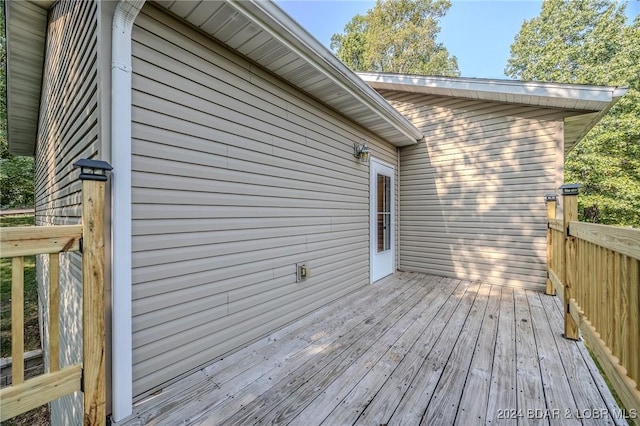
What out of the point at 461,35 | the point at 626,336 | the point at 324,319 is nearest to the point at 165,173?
the point at 324,319

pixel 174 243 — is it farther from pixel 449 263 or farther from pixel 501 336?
pixel 449 263

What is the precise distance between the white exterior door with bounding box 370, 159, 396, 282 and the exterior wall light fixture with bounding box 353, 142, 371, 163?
38 centimetres

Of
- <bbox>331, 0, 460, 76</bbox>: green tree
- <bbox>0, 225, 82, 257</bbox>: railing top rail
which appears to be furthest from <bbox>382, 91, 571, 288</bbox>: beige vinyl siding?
<bbox>331, 0, 460, 76</bbox>: green tree

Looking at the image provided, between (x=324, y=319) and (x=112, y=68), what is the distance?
2.85 metres

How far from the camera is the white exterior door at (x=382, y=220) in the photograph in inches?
183

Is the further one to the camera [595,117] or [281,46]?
[595,117]

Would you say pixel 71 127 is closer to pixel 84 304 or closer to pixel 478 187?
pixel 84 304

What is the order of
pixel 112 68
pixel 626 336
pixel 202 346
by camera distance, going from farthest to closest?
pixel 202 346 → pixel 112 68 → pixel 626 336

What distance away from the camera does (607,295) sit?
168 centimetres

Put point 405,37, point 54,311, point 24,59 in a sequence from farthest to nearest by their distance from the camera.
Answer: point 405,37 < point 24,59 < point 54,311

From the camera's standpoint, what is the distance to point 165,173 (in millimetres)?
1890

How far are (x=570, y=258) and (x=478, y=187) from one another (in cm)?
234

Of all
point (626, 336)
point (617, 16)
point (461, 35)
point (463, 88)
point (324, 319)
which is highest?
point (617, 16)

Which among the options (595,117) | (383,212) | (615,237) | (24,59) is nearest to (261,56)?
(615,237)
